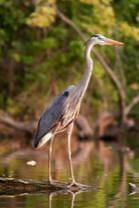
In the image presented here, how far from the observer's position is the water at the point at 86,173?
393 inches

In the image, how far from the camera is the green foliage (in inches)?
1001

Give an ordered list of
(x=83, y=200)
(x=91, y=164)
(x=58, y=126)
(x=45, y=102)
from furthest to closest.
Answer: (x=45, y=102) → (x=91, y=164) → (x=58, y=126) → (x=83, y=200)

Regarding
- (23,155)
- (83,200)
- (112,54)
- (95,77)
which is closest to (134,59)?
(112,54)

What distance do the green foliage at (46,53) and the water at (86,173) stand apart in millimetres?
4043

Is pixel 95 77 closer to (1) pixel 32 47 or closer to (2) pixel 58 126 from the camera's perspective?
(1) pixel 32 47

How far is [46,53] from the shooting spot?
2656 centimetres

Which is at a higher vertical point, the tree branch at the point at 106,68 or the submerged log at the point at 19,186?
the tree branch at the point at 106,68

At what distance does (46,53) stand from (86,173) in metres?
13.3

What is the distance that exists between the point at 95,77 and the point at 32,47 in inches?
86.4

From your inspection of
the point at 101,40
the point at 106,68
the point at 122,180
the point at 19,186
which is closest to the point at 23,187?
the point at 19,186

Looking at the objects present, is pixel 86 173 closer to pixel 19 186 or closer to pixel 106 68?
pixel 19 186

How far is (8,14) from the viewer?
86.5 ft

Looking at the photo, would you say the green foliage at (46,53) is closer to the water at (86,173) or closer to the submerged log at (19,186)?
the water at (86,173)

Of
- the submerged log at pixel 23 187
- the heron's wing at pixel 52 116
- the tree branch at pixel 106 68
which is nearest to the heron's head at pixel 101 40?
the heron's wing at pixel 52 116
